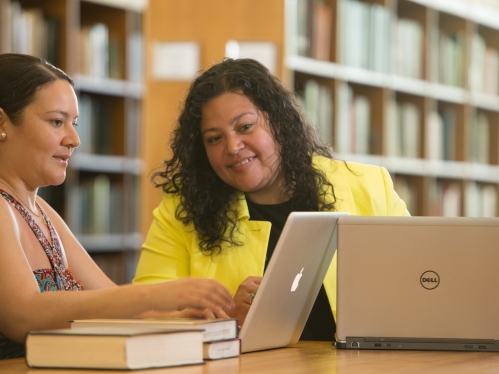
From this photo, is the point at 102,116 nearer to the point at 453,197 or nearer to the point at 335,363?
the point at 453,197

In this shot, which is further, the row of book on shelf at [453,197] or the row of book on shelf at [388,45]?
the row of book on shelf at [453,197]

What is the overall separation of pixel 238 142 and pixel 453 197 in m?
3.03

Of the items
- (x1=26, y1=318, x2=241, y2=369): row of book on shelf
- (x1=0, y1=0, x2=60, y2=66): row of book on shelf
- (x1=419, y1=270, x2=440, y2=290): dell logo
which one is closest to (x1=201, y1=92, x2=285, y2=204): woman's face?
(x1=419, y1=270, x2=440, y2=290): dell logo

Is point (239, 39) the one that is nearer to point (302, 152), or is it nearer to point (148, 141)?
point (148, 141)

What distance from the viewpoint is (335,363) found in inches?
57.8

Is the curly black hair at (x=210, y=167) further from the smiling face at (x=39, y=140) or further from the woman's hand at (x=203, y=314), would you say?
the woman's hand at (x=203, y=314)

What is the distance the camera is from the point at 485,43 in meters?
5.28

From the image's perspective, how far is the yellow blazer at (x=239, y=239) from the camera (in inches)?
85.5

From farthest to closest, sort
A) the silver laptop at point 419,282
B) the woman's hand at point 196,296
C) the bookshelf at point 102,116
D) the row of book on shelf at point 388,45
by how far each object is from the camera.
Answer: the row of book on shelf at point 388,45
the bookshelf at point 102,116
the silver laptop at point 419,282
the woman's hand at point 196,296

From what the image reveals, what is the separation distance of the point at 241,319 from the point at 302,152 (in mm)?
635

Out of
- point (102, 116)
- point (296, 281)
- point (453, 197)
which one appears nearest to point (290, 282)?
point (296, 281)

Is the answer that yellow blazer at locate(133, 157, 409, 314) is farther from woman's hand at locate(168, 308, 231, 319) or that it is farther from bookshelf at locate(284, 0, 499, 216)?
bookshelf at locate(284, 0, 499, 216)

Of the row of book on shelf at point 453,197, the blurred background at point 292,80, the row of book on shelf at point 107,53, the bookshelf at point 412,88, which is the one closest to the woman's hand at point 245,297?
the blurred background at point 292,80

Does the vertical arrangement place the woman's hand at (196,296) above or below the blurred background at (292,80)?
below
